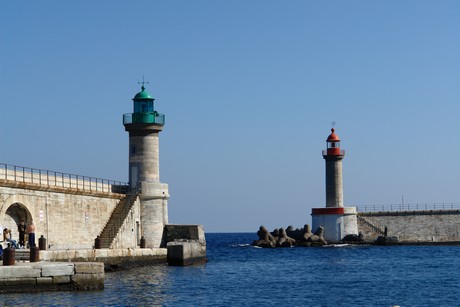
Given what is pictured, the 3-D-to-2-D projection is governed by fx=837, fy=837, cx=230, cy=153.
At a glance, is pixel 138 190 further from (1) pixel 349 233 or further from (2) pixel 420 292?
(1) pixel 349 233

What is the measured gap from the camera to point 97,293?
91.7 ft

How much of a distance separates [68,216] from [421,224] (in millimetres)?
44987

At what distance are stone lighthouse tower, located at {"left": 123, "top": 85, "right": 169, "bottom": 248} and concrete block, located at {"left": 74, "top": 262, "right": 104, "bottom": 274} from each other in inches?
762

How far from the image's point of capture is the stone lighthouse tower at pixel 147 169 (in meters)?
47.7

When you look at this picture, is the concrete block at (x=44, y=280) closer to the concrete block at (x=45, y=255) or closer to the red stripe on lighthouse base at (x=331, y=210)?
the concrete block at (x=45, y=255)

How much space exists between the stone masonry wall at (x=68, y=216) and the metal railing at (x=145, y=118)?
14.3ft

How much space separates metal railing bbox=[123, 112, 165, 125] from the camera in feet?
157

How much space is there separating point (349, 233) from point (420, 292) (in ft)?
132

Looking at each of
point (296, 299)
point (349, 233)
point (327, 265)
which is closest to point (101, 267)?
point (296, 299)

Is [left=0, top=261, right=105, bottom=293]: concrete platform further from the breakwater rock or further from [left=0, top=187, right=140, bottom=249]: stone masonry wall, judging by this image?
the breakwater rock

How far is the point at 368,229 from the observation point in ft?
249

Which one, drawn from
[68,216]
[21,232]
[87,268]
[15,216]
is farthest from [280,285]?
[15,216]

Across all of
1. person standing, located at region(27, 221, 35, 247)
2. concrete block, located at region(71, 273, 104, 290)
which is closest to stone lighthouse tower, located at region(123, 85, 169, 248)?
person standing, located at region(27, 221, 35, 247)

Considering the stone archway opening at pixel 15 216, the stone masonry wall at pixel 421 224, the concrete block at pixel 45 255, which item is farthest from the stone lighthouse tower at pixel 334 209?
the concrete block at pixel 45 255
